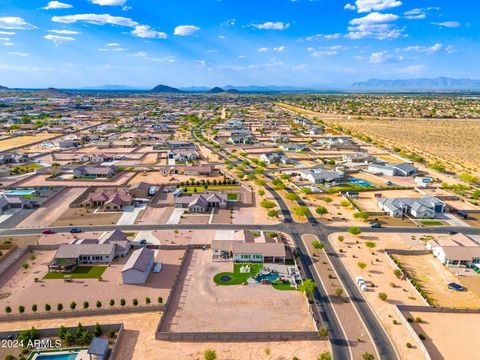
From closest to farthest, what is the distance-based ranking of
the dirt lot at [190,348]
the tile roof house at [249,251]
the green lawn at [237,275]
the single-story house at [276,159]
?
1. the dirt lot at [190,348]
2. the green lawn at [237,275]
3. the tile roof house at [249,251]
4. the single-story house at [276,159]

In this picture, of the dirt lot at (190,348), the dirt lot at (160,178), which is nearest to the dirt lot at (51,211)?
the dirt lot at (160,178)

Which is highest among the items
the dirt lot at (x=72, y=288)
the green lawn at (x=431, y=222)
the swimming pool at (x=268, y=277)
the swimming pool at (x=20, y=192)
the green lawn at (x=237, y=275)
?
the swimming pool at (x=20, y=192)

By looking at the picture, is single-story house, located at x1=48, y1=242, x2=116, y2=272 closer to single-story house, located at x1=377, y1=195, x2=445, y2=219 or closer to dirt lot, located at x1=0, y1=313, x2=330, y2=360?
dirt lot, located at x1=0, y1=313, x2=330, y2=360

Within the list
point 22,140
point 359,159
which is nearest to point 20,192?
point 22,140

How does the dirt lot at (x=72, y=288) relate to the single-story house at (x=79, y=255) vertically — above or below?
below

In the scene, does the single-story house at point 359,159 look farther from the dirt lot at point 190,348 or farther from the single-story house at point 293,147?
the dirt lot at point 190,348

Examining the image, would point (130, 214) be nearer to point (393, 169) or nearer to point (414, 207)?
point (414, 207)
